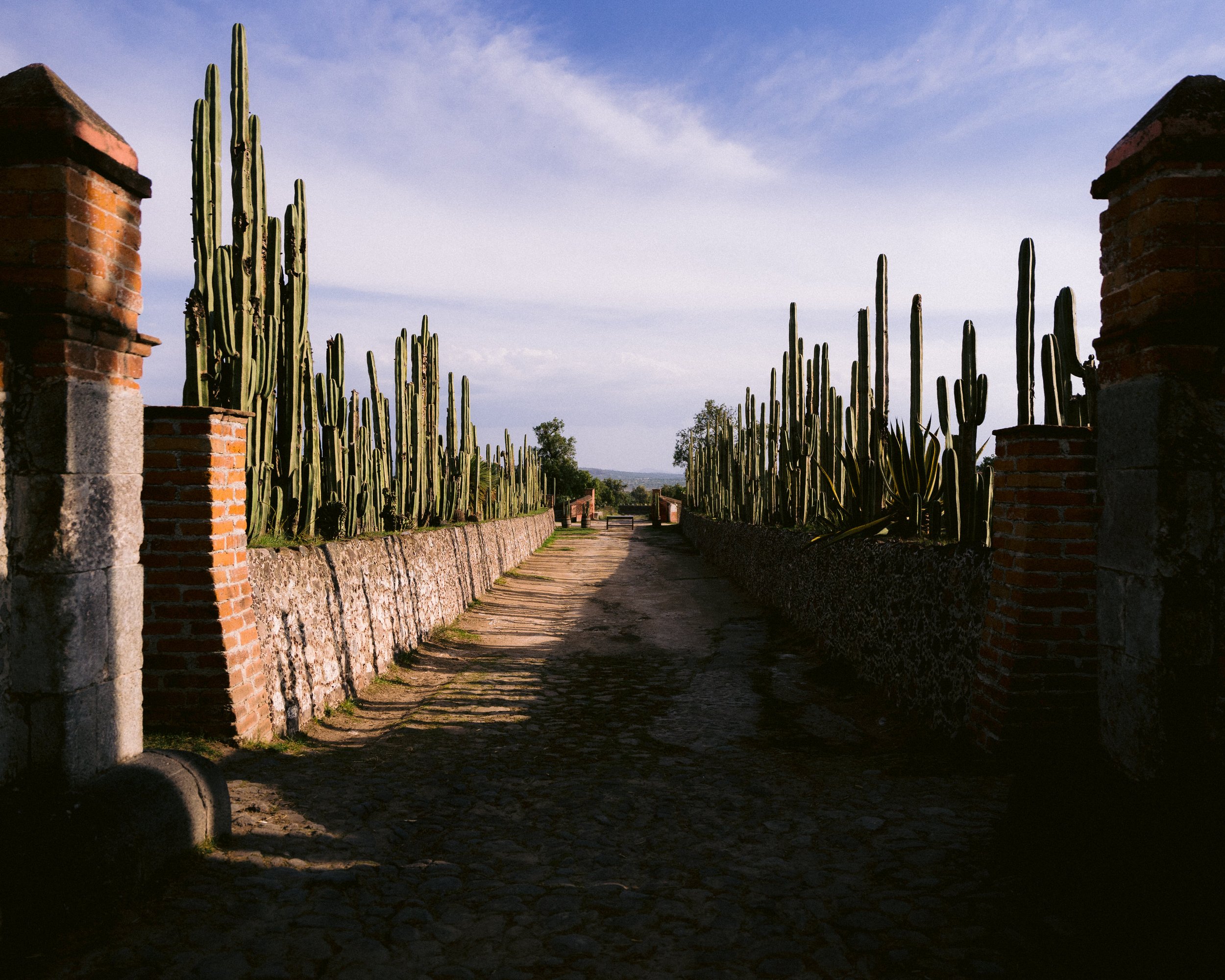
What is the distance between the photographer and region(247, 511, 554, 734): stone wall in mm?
4867

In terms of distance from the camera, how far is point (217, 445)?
4180mm

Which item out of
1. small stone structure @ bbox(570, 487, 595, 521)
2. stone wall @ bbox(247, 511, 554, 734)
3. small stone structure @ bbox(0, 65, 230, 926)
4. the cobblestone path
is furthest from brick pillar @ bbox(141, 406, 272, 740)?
small stone structure @ bbox(570, 487, 595, 521)

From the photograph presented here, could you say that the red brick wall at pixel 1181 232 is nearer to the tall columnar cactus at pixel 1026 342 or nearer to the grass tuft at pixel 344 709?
the tall columnar cactus at pixel 1026 342

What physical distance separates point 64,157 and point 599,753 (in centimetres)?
403

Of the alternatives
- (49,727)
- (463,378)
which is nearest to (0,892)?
(49,727)

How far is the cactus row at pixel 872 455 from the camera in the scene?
555 cm

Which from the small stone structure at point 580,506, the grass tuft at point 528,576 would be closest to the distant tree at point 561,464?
the small stone structure at point 580,506

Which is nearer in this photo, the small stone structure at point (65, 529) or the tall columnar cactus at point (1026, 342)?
the small stone structure at point (65, 529)

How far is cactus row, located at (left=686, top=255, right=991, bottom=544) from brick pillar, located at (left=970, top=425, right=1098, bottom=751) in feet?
4.12

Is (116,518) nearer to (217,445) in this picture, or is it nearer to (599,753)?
(217,445)

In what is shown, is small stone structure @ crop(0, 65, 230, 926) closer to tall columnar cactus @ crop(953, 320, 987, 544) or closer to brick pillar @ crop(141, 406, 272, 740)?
brick pillar @ crop(141, 406, 272, 740)

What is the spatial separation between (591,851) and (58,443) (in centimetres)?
265

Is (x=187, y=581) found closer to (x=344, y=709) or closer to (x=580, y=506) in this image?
(x=344, y=709)

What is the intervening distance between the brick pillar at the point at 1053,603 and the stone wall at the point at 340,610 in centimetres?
427
